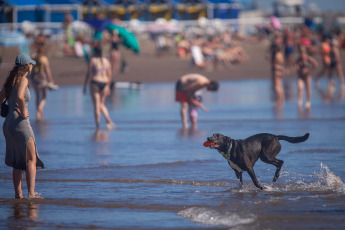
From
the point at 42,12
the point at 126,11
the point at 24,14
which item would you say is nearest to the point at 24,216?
the point at 24,14

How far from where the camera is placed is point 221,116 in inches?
640

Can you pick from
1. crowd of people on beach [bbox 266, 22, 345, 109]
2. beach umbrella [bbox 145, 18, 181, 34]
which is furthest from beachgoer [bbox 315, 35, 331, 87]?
beach umbrella [bbox 145, 18, 181, 34]

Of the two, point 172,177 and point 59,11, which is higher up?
point 59,11

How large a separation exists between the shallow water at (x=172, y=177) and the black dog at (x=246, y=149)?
14.6 inches

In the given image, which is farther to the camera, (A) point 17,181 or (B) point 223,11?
(B) point 223,11

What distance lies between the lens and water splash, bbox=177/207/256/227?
21.6 feet

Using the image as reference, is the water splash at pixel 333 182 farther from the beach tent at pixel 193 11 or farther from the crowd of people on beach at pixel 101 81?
the beach tent at pixel 193 11

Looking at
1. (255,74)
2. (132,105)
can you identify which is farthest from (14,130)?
(255,74)

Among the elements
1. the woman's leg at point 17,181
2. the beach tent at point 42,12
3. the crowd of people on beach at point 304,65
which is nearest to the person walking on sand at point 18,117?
the woman's leg at point 17,181

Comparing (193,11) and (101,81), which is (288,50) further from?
(193,11)

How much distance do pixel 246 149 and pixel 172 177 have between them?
5.64ft

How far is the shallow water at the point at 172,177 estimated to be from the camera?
22.3 feet

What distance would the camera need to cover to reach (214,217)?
6770 millimetres

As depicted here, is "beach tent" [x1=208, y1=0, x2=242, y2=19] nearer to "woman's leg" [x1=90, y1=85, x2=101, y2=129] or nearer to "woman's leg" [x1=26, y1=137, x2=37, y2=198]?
"woman's leg" [x1=90, y1=85, x2=101, y2=129]
